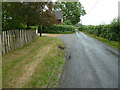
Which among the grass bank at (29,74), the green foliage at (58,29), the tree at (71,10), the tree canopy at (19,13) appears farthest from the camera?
the tree at (71,10)

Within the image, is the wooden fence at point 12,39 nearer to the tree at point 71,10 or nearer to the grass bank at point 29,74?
the grass bank at point 29,74

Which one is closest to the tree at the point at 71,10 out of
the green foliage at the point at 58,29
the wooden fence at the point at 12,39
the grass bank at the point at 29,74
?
the green foliage at the point at 58,29

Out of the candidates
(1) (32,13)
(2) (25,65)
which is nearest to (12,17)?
(1) (32,13)

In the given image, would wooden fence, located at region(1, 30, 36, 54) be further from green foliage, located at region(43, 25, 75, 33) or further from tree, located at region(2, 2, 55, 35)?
green foliage, located at region(43, 25, 75, 33)

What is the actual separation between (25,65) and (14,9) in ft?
20.0

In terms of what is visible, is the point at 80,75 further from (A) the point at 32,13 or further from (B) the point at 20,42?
(A) the point at 32,13

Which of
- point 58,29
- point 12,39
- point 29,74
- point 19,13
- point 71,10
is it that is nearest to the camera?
point 29,74

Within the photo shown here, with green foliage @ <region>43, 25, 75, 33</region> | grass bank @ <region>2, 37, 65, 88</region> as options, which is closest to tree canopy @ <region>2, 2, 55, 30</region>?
grass bank @ <region>2, 37, 65, 88</region>

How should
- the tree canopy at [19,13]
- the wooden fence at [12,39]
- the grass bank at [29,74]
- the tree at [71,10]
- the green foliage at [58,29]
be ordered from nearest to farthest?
1. the grass bank at [29,74]
2. the wooden fence at [12,39]
3. the tree canopy at [19,13]
4. the green foliage at [58,29]
5. the tree at [71,10]

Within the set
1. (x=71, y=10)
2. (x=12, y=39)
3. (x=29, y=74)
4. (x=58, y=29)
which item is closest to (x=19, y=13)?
(x=12, y=39)

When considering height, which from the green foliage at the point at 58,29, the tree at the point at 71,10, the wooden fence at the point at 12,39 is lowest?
the wooden fence at the point at 12,39

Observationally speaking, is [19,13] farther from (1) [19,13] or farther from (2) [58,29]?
(2) [58,29]

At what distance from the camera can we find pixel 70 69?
221 inches

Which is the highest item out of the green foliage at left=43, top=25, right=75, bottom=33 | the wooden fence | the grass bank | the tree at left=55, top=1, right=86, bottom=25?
the tree at left=55, top=1, right=86, bottom=25
